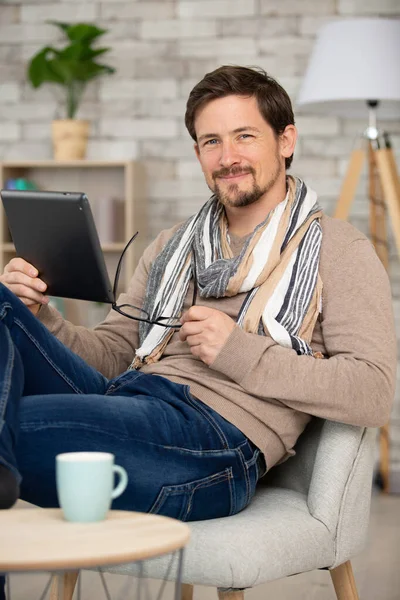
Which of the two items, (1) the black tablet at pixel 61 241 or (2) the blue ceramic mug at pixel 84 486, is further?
(1) the black tablet at pixel 61 241

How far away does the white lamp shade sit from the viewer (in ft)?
10.1

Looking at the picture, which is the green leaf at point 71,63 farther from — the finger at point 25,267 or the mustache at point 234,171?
the finger at point 25,267

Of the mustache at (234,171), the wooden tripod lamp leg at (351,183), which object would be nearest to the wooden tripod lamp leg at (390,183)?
the wooden tripod lamp leg at (351,183)

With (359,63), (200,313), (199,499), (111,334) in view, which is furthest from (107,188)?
(199,499)

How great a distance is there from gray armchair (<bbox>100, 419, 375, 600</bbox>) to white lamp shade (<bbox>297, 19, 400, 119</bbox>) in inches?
65.0

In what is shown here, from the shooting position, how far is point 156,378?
1.67m

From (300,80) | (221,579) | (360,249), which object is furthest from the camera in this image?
(300,80)

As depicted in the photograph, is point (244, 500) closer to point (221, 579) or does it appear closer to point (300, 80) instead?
point (221, 579)

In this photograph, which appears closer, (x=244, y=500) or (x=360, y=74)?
(x=244, y=500)

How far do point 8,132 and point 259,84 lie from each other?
244cm

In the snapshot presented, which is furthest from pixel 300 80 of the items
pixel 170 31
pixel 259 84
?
pixel 259 84

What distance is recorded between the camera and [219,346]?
1.62m

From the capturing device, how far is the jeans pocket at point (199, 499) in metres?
1.46

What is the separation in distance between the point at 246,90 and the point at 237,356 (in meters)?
0.63
